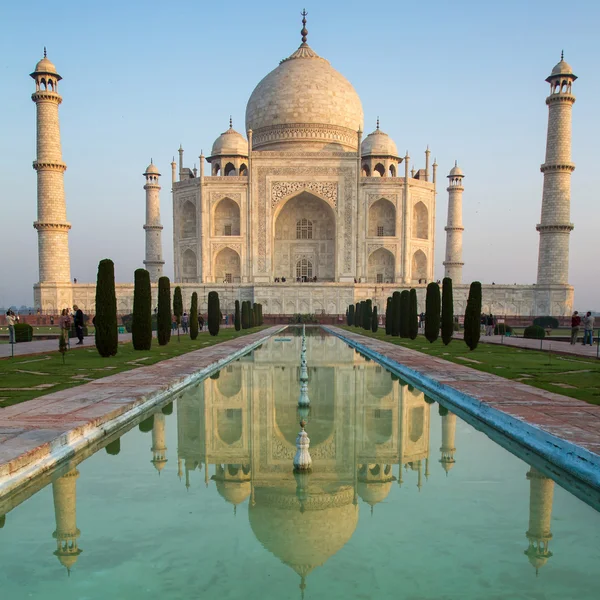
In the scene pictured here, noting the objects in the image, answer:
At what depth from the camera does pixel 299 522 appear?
2.72 meters

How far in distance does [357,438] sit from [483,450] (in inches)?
37.1

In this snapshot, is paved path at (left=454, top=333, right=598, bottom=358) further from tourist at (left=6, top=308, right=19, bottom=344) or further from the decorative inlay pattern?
the decorative inlay pattern

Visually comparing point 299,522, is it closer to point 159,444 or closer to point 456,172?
point 159,444

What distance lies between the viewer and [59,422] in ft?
13.6

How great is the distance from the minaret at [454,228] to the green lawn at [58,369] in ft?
85.4

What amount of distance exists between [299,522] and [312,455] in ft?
3.71

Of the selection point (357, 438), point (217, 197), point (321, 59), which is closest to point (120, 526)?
point (357, 438)

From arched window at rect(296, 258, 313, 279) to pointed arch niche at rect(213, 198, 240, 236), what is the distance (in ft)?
13.8

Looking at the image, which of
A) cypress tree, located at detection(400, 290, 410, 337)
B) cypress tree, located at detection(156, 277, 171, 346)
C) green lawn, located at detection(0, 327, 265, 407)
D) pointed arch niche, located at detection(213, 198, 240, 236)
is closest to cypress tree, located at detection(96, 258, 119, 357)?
green lawn, located at detection(0, 327, 265, 407)

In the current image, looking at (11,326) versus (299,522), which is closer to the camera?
(299,522)

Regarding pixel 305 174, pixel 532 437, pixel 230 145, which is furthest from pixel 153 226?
pixel 532 437

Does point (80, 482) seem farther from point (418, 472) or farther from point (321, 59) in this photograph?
point (321, 59)

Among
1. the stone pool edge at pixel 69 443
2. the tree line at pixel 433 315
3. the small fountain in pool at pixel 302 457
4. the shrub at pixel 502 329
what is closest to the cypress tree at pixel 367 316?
the tree line at pixel 433 315

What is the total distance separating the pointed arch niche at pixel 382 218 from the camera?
107 feet
